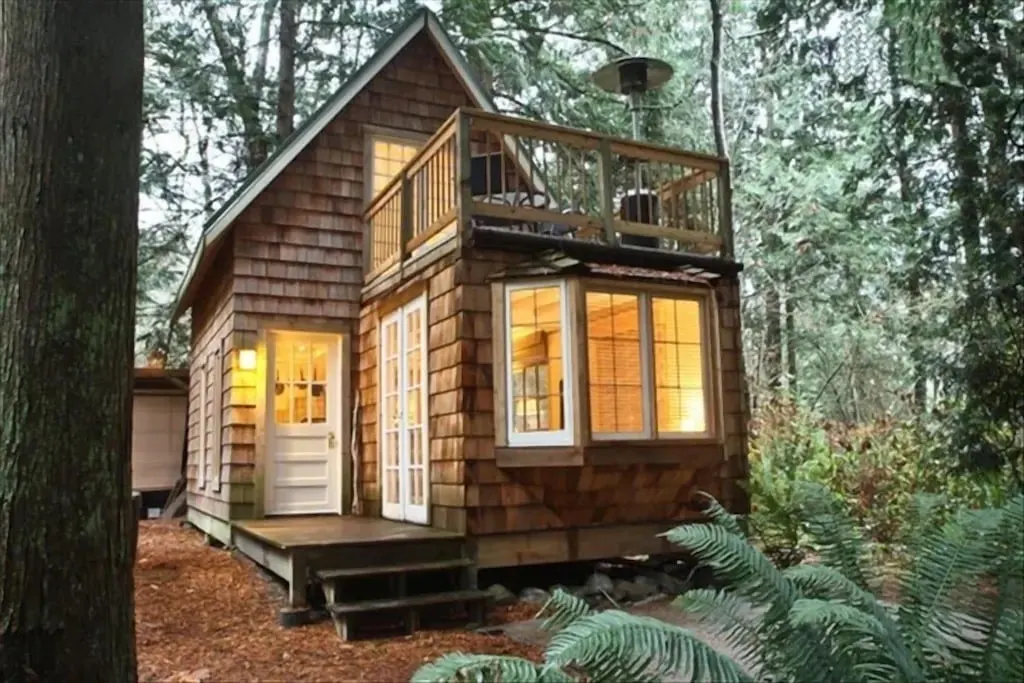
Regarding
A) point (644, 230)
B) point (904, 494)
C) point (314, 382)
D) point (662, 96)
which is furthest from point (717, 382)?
point (662, 96)

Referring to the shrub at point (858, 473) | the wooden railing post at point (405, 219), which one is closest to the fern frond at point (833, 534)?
the shrub at point (858, 473)

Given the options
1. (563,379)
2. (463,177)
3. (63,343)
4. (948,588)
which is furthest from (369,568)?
(948,588)

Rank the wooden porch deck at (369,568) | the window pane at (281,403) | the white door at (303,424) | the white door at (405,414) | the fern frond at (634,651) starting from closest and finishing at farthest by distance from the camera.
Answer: the fern frond at (634,651) < the wooden porch deck at (369,568) < the white door at (405,414) < the white door at (303,424) < the window pane at (281,403)

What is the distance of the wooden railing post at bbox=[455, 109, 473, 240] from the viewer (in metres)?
5.77

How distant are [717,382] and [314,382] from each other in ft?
13.9

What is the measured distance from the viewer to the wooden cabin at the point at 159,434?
41.0 ft

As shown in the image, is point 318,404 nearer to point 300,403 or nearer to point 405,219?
point 300,403

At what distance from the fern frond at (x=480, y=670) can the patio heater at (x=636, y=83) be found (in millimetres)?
5232

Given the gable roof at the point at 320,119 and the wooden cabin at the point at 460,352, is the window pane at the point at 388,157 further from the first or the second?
the gable roof at the point at 320,119

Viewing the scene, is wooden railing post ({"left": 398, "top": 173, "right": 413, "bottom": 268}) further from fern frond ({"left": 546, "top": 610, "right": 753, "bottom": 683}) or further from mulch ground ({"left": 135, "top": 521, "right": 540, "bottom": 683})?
fern frond ({"left": 546, "top": 610, "right": 753, "bottom": 683})

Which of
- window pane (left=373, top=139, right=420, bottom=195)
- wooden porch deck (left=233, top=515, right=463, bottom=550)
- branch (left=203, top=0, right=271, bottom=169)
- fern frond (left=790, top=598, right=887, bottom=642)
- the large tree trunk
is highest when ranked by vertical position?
branch (left=203, top=0, right=271, bottom=169)

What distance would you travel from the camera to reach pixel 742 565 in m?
2.41

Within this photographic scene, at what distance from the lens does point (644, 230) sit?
6.43 m

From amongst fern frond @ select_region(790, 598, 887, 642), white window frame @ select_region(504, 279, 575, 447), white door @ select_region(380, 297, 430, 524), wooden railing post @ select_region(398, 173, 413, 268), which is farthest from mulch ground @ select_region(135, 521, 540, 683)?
wooden railing post @ select_region(398, 173, 413, 268)
